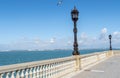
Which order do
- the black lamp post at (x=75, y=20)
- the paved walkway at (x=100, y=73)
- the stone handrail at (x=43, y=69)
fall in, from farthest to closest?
the black lamp post at (x=75, y=20), the paved walkway at (x=100, y=73), the stone handrail at (x=43, y=69)

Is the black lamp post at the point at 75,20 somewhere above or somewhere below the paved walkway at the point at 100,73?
above

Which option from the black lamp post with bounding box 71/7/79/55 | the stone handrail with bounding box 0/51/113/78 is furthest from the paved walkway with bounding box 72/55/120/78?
the black lamp post with bounding box 71/7/79/55

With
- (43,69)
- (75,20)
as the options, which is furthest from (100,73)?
(43,69)

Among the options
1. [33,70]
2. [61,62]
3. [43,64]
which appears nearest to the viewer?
[33,70]

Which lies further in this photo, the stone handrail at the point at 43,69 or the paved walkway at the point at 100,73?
the paved walkway at the point at 100,73

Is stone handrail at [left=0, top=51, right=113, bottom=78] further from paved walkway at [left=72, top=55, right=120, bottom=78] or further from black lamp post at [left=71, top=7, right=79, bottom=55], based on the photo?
black lamp post at [left=71, top=7, right=79, bottom=55]

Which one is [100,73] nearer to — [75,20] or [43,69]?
[75,20]

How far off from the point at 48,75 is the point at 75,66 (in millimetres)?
6285

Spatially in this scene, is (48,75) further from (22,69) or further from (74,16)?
(74,16)

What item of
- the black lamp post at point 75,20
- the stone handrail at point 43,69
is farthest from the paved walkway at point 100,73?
the black lamp post at point 75,20

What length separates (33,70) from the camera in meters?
11.2

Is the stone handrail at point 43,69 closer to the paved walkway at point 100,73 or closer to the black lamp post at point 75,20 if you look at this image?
the paved walkway at point 100,73

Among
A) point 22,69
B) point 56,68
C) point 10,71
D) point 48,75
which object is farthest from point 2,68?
point 56,68

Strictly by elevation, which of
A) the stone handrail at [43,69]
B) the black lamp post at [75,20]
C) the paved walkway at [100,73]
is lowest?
the paved walkway at [100,73]
